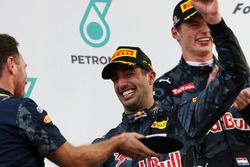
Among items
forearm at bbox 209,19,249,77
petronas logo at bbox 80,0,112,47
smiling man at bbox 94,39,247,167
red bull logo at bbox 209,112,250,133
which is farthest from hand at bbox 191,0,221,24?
petronas logo at bbox 80,0,112,47

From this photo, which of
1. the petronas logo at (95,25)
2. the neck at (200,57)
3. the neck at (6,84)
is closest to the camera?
the neck at (6,84)

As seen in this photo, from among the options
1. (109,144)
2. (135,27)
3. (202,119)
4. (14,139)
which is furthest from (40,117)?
(135,27)

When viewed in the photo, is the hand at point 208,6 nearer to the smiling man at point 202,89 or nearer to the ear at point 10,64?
the smiling man at point 202,89

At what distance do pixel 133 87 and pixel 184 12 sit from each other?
0.40m

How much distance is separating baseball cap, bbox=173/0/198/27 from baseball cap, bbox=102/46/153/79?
0.79 ft

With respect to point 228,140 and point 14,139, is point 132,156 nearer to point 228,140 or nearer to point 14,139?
point 14,139

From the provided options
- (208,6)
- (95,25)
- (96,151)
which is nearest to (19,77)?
(96,151)

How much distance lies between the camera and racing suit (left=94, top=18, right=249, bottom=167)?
1942mm

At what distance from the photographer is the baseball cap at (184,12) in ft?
8.81

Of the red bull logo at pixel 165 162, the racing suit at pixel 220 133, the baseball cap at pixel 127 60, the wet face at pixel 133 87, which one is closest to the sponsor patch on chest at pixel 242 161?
the racing suit at pixel 220 133

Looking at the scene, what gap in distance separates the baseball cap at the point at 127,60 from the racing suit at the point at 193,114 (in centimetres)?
18

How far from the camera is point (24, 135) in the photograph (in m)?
1.98

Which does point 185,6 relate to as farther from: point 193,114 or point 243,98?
point 193,114

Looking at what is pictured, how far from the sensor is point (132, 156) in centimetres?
206
